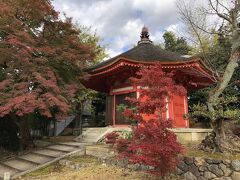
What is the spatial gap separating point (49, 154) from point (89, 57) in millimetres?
5051

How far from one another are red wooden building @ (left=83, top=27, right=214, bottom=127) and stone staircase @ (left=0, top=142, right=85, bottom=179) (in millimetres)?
3455

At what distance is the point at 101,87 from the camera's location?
1908cm

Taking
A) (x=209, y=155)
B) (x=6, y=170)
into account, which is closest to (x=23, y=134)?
(x=6, y=170)

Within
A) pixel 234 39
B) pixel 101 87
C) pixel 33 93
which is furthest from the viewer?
pixel 101 87

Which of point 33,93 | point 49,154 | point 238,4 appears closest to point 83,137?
point 49,154

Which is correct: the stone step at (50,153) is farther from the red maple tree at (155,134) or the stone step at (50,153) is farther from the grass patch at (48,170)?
the red maple tree at (155,134)

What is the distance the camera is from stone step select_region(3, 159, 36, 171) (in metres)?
12.5

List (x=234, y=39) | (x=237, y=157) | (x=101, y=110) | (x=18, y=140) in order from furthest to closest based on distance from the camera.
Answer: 1. (x=101, y=110)
2. (x=18, y=140)
3. (x=234, y=39)
4. (x=237, y=157)

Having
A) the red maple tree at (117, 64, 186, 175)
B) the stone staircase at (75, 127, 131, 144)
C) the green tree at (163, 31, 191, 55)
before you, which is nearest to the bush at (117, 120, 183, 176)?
the red maple tree at (117, 64, 186, 175)

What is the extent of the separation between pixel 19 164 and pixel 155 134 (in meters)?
7.91

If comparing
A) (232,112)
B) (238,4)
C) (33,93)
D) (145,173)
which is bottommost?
(145,173)

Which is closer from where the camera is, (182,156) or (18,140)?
(182,156)

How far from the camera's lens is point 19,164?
13.2 m

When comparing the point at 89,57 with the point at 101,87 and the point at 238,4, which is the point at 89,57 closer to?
the point at 101,87
